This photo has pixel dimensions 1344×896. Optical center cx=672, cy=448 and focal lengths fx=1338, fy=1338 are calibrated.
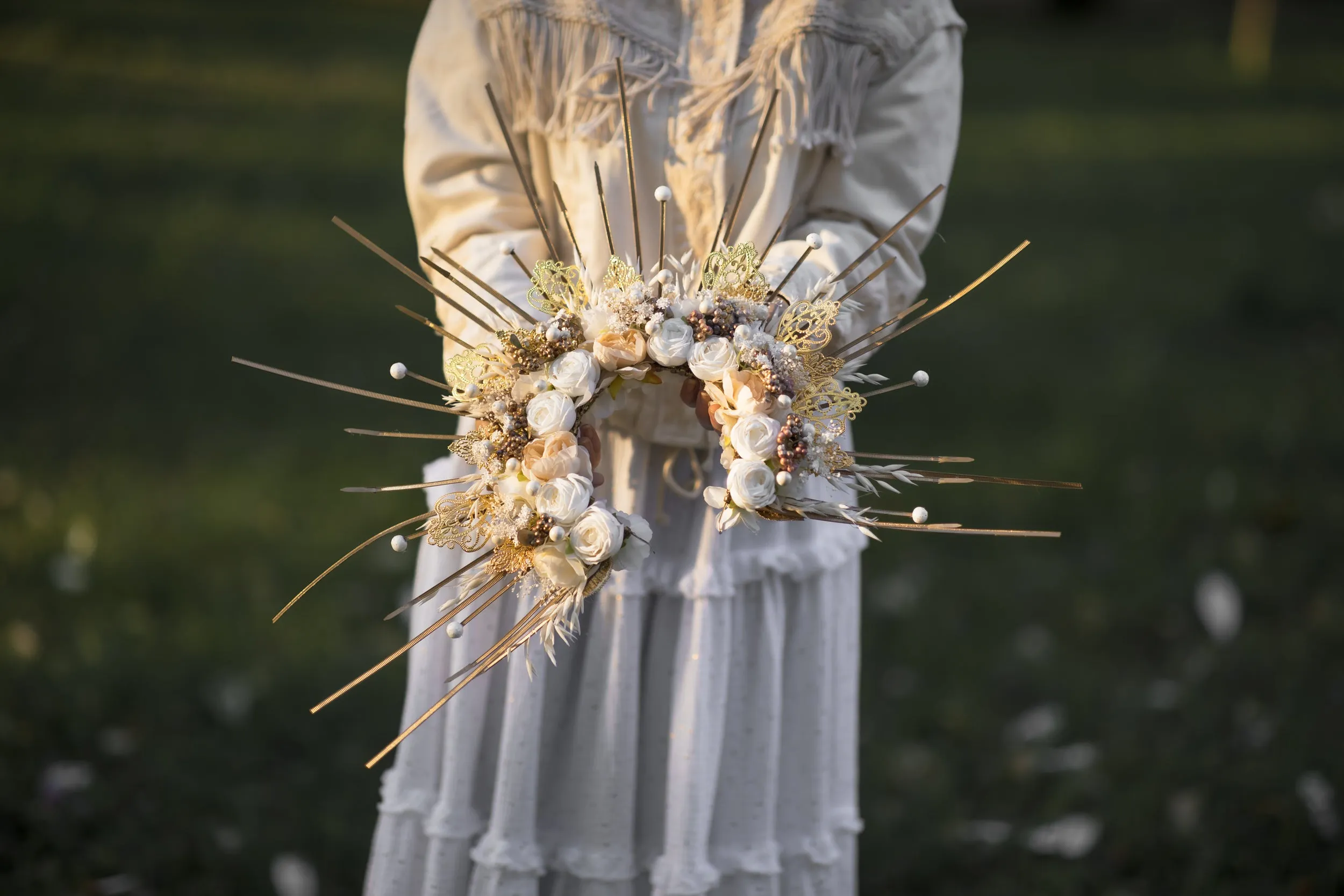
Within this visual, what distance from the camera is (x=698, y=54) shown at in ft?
6.23

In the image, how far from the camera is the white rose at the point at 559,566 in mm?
1537

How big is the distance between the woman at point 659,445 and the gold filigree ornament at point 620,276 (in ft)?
0.87

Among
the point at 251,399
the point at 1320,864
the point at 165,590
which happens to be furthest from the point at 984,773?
the point at 251,399

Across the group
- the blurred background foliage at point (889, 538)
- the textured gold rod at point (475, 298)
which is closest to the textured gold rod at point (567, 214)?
the textured gold rod at point (475, 298)

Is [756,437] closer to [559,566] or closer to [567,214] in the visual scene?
[559,566]

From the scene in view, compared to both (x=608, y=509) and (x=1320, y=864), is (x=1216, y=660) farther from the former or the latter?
(x=608, y=509)

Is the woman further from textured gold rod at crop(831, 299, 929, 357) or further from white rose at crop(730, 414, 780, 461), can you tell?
white rose at crop(730, 414, 780, 461)

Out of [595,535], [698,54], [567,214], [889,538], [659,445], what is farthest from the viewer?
[889,538]

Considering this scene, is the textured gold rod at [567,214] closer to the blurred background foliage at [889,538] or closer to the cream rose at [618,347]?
the cream rose at [618,347]

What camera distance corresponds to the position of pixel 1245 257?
7.47 m

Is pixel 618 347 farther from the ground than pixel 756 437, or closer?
farther from the ground

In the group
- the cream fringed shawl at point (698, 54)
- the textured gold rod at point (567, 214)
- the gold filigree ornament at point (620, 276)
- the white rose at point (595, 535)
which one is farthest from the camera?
the cream fringed shawl at point (698, 54)

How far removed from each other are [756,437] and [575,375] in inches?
8.8

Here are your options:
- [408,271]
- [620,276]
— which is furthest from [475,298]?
[620,276]
